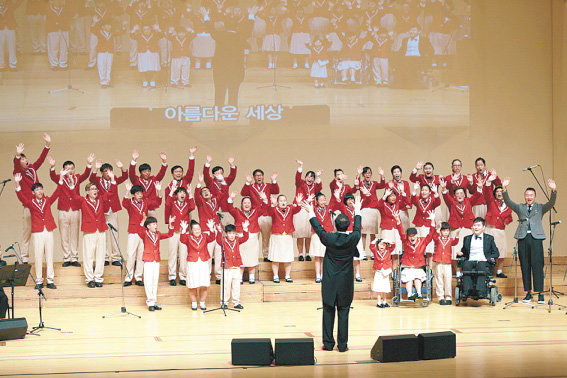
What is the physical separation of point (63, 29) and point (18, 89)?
1226 millimetres

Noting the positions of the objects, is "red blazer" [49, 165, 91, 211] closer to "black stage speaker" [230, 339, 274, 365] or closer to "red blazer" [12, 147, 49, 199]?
"red blazer" [12, 147, 49, 199]

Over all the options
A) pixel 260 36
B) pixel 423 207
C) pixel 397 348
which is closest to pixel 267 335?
pixel 397 348

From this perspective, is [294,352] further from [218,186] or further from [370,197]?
[370,197]

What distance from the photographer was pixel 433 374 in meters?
5.73

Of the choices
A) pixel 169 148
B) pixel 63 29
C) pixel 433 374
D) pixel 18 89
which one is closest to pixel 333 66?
pixel 169 148

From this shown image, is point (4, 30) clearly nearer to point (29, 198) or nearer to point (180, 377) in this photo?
point (29, 198)

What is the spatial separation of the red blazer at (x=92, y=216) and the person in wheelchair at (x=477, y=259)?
488 cm

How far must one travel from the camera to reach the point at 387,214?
10.0m

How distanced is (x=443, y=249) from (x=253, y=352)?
4.14m

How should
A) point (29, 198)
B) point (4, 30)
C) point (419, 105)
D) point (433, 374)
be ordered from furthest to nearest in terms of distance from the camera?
point (419, 105), point (4, 30), point (29, 198), point (433, 374)

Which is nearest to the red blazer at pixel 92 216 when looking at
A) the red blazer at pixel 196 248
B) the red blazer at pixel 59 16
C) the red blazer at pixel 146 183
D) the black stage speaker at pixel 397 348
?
the red blazer at pixel 146 183

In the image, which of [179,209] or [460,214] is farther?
[460,214]

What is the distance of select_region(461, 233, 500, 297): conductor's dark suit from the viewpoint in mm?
9039

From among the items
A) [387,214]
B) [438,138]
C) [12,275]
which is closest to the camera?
[12,275]
